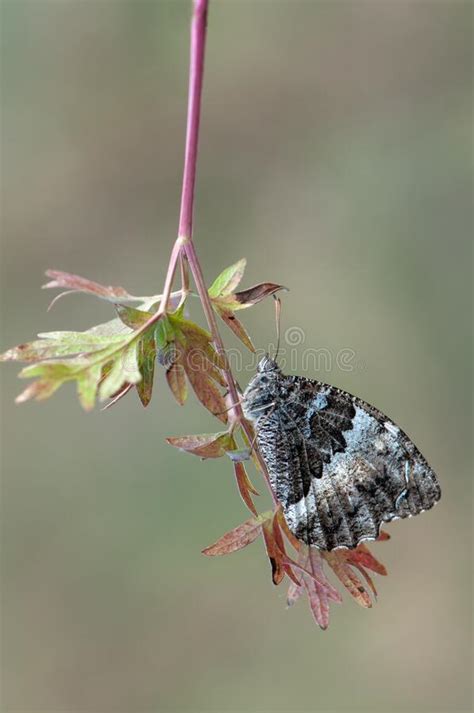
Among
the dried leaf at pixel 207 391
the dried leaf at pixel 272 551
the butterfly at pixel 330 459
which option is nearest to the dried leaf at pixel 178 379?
the dried leaf at pixel 207 391

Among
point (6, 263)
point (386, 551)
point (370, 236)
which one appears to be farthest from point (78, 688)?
point (370, 236)

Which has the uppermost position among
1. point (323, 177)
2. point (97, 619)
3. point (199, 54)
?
point (323, 177)

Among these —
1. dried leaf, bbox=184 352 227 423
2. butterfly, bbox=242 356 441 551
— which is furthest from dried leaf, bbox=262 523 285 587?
dried leaf, bbox=184 352 227 423

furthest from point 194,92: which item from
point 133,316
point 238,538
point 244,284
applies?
point 244,284

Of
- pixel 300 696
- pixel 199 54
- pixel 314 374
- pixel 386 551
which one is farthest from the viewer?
pixel 386 551

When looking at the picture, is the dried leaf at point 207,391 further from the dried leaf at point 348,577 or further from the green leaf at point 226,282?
the dried leaf at point 348,577

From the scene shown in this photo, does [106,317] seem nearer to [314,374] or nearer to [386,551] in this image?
[314,374]
